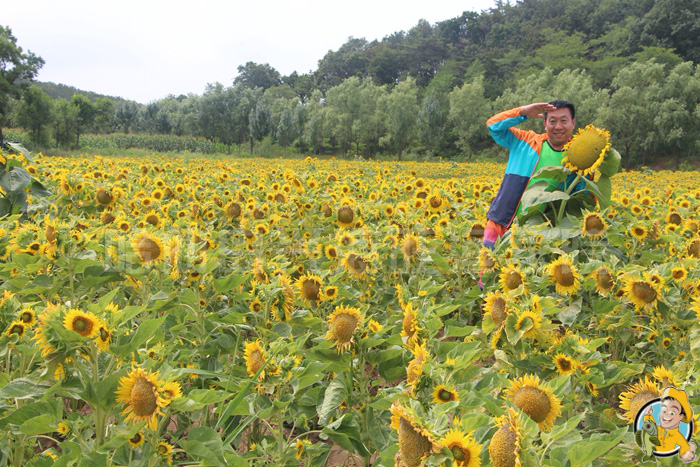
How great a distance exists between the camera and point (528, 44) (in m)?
68.7

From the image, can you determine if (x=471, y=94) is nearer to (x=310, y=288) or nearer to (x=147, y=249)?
(x=310, y=288)

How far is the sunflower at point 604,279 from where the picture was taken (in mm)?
2143

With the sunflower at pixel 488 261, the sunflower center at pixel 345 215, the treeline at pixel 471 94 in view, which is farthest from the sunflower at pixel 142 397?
the treeline at pixel 471 94

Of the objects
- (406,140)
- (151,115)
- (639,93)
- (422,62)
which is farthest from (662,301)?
(422,62)

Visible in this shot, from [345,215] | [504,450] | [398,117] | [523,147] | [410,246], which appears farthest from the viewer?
[398,117]

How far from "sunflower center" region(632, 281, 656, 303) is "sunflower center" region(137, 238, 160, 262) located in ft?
7.39

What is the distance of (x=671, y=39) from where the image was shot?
155 ft

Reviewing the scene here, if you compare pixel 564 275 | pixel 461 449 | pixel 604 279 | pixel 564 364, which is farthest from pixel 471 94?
pixel 461 449

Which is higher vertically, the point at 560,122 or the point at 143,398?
the point at 560,122

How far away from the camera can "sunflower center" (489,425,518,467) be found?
86cm

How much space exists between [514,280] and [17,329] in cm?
185

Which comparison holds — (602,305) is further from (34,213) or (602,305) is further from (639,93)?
(639,93)

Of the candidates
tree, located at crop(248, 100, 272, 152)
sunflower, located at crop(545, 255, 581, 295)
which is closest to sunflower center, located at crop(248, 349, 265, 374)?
sunflower, located at crop(545, 255, 581, 295)

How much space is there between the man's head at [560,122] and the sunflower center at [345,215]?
1665 millimetres
